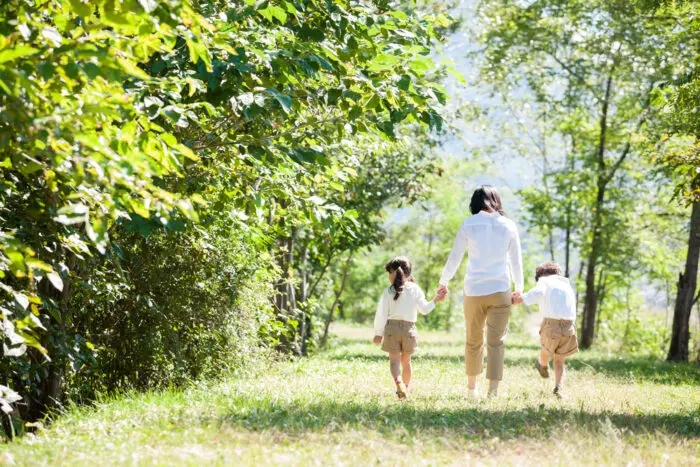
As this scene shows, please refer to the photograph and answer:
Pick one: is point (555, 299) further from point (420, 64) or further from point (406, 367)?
point (420, 64)

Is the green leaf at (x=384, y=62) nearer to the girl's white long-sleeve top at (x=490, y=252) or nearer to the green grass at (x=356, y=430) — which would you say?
the girl's white long-sleeve top at (x=490, y=252)

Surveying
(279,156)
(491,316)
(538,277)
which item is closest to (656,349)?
(538,277)

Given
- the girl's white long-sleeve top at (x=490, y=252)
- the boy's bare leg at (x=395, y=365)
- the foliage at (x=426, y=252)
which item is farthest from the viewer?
the foliage at (x=426, y=252)

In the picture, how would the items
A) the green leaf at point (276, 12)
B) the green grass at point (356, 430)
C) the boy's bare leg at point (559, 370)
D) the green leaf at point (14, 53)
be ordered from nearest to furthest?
the green leaf at point (14, 53) < the green grass at point (356, 430) < the green leaf at point (276, 12) < the boy's bare leg at point (559, 370)

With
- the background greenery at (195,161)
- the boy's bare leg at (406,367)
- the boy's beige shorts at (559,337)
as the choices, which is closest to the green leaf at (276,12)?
the background greenery at (195,161)

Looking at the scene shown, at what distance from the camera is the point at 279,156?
7652 mm

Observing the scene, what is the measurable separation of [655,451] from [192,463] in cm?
310

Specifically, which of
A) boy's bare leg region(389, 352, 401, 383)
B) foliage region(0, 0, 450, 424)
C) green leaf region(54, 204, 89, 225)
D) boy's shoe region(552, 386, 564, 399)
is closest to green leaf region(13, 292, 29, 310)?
foliage region(0, 0, 450, 424)

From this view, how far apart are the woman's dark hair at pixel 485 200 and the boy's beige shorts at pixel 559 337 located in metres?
1.97

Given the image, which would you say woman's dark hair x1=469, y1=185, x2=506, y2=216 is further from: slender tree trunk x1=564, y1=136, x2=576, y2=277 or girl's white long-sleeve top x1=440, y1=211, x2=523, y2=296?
slender tree trunk x1=564, y1=136, x2=576, y2=277

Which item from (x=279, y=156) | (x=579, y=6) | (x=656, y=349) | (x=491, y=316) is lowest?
(x=656, y=349)

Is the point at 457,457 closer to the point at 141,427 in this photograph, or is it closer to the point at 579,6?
the point at 141,427

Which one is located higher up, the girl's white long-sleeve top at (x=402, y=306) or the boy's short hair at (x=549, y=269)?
the boy's short hair at (x=549, y=269)

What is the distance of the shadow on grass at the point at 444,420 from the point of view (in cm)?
641
